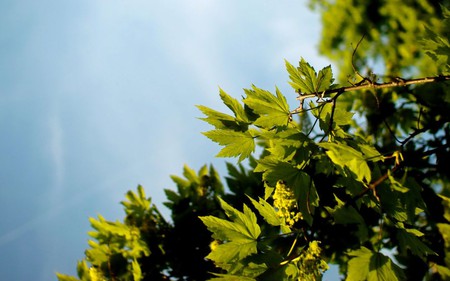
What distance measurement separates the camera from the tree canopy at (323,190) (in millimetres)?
1252

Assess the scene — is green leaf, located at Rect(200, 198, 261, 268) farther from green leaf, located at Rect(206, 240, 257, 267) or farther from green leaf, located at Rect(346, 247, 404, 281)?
green leaf, located at Rect(346, 247, 404, 281)

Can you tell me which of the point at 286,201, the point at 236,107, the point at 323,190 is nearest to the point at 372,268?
the point at 286,201

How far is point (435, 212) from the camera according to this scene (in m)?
3.07

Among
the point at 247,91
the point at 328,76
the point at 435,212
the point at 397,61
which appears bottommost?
the point at 435,212

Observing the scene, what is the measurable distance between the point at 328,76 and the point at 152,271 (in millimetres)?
2495

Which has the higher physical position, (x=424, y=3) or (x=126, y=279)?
(x=424, y=3)

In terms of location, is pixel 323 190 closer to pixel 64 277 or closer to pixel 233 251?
pixel 233 251

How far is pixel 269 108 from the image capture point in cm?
136

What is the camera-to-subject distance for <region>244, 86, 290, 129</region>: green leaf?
135 centimetres

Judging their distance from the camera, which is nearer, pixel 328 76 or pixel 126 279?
pixel 328 76

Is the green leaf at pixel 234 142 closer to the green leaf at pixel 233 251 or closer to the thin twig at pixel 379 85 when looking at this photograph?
the thin twig at pixel 379 85

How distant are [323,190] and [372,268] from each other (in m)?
1.48

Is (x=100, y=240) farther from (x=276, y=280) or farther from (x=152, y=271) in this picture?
(x=276, y=280)

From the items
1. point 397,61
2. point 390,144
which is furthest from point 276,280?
point 397,61
